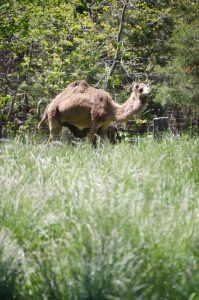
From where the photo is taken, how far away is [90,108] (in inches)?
473

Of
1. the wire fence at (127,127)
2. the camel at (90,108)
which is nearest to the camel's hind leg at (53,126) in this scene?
the camel at (90,108)

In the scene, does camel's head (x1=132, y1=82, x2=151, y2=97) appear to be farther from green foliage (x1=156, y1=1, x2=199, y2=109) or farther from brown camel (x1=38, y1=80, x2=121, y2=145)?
green foliage (x1=156, y1=1, x2=199, y2=109)

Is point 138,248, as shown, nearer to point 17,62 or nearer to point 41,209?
point 41,209

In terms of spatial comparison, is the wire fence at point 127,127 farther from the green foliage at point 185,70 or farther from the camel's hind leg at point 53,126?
the camel's hind leg at point 53,126

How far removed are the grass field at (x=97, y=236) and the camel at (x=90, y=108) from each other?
519 cm

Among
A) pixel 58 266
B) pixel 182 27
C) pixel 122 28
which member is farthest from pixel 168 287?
pixel 122 28

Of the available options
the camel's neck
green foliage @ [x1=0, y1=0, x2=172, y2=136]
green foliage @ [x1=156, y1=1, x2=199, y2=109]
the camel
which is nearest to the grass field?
the camel

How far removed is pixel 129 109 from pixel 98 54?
530 centimetres

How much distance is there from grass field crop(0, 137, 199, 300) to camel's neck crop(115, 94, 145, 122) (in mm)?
5475

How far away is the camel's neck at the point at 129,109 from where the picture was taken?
12266 mm

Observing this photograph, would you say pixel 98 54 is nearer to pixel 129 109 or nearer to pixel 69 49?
pixel 69 49

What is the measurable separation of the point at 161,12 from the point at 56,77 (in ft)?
13.4

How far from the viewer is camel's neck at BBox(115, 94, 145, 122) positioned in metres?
12.3

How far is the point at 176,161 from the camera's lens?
7.54 m
